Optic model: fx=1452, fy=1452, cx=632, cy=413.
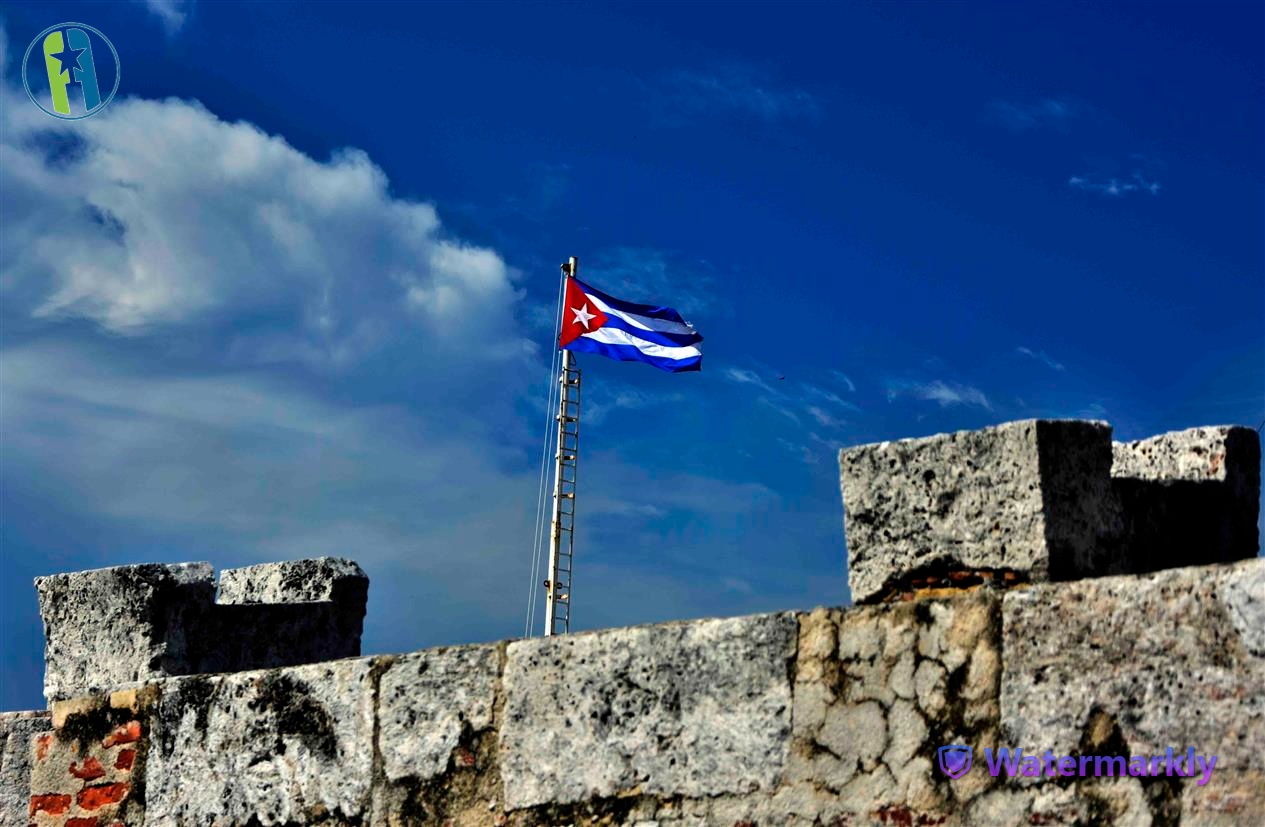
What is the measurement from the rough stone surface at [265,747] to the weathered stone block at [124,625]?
0.83 ft

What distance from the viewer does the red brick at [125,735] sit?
4.56 meters

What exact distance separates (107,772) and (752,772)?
230 cm

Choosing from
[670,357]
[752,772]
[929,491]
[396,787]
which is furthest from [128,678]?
[670,357]

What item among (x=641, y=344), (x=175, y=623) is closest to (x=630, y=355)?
(x=641, y=344)

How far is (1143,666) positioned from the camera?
2.90m

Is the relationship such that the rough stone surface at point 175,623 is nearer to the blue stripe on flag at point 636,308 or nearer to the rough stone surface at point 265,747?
the rough stone surface at point 265,747

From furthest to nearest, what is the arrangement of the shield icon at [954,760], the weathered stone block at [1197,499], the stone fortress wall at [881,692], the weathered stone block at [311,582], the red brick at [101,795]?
the weathered stone block at [311,582] → the red brick at [101,795] → the weathered stone block at [1197,499] → the shield icon at [954,760] → the stone fortress wall at [881,692]

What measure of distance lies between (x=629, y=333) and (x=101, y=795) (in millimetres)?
10381

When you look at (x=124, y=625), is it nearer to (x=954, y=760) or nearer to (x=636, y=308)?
(x=954, y=760)

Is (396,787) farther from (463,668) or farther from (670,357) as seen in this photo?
(670,357)

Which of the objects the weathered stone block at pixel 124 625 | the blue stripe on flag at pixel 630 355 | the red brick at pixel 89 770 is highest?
the blue stripe on flag at pixel 630 355

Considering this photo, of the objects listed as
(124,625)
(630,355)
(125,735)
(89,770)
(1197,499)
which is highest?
(630,355)

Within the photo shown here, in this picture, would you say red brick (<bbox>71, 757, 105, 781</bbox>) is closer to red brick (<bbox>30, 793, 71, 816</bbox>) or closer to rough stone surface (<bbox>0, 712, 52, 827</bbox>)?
red brick (<bbox>30, 793, 71, 816</bbox>)

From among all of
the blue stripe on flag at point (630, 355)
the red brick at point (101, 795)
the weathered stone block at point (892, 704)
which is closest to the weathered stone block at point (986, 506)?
the weathered stone block at point (892, 704)
